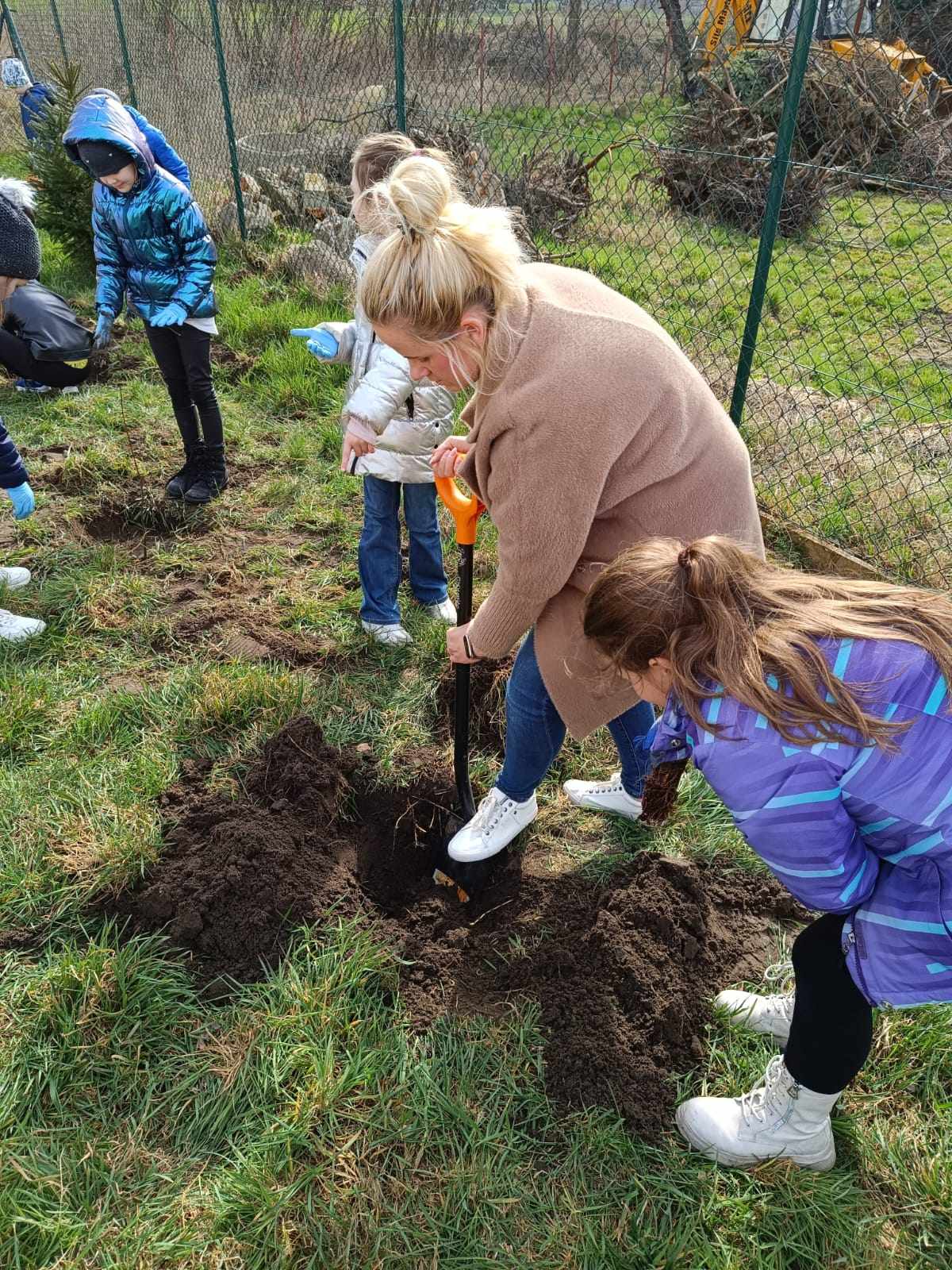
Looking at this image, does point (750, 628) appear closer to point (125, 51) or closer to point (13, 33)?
point (125, 51)

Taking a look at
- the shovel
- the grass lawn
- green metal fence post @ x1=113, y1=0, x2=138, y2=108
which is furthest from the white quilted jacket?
green metal fence post @ x1=113, y1=0, x2=138, y2=108

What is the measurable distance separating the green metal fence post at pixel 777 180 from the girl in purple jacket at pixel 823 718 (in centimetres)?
252

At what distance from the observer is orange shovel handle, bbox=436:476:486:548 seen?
83.1 inches

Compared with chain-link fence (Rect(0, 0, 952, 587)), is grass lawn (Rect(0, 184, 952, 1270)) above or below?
below

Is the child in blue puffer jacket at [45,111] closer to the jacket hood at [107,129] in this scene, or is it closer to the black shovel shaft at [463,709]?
the jacket hood at [107,129]

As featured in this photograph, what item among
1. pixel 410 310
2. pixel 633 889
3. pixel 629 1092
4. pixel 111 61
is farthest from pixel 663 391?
pixel 111 61

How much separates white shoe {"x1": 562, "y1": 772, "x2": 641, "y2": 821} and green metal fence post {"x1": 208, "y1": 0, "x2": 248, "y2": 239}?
635cm

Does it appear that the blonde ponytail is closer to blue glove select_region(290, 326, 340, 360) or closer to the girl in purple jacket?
the girl in purple jacket

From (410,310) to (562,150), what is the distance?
22.0 feet

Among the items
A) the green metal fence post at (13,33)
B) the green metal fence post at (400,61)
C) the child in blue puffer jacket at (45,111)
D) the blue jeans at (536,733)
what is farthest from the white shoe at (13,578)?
the green metal fence post at (13,33)

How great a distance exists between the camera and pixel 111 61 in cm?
944

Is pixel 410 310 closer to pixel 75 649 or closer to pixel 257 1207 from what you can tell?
pixel 257 1207

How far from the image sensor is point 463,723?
2.46 m

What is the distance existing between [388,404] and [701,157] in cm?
572
